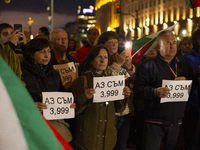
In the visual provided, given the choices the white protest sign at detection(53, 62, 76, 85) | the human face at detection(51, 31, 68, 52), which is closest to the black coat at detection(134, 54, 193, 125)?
the white protest sign at detection(53, 62, 76, 85)

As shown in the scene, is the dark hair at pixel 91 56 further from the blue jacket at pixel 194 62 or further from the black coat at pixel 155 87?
the blue jacket at pixel 194 62

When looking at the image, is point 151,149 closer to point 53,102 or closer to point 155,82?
point 155,82

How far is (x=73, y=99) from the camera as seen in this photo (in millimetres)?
3354

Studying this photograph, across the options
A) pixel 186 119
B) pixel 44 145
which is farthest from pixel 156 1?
pixel 44 145

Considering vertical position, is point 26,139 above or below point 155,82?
above

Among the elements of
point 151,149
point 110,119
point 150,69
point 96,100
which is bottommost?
point 151,149

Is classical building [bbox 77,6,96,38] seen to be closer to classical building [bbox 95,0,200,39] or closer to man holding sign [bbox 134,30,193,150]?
classical building [bbox 95,0,200,39]

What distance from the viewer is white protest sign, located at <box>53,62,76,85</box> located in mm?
3914

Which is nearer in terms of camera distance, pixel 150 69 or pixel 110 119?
pixel 110 119

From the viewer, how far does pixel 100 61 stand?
359cm

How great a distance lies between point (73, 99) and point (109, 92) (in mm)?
462

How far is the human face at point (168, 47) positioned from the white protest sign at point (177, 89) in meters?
0.39

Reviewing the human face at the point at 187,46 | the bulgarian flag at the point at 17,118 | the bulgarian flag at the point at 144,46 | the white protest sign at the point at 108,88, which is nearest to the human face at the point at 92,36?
the bulgarian flag at the point at 144,46

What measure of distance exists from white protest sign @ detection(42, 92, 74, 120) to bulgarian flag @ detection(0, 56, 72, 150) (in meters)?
2.60
